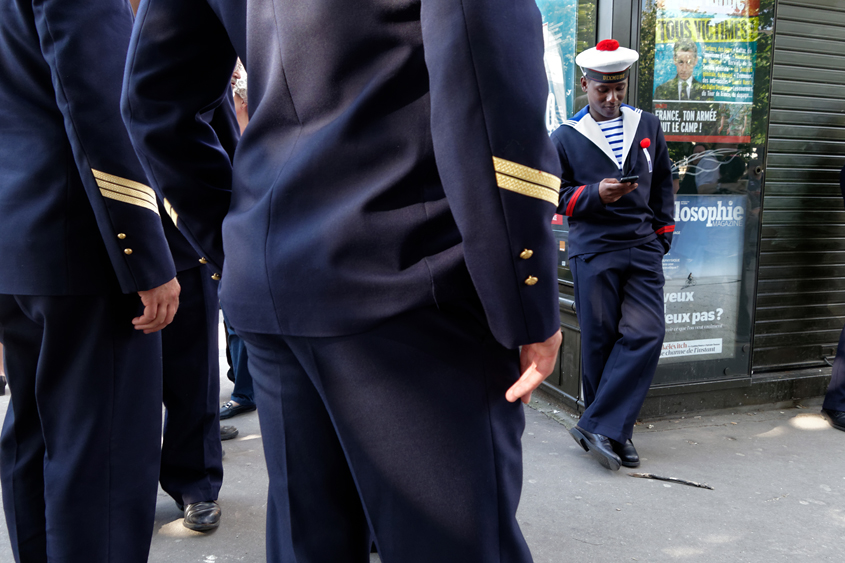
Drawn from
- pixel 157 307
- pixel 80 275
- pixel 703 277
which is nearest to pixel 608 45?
pixel 703 277

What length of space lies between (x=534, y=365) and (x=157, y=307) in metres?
1.40

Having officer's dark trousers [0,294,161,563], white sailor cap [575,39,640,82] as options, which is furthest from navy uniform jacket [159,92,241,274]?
white sailor cap [575,39,640,82]

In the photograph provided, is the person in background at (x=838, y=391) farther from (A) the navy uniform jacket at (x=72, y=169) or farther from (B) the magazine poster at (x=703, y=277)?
(A) the navy uniform jacket at (x=72, y=169)

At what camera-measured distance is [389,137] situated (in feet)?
3.94

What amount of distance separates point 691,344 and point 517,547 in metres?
3.85

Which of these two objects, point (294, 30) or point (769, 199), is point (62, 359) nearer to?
point (294, 30)

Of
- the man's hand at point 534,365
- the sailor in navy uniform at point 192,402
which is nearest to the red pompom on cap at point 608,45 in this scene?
the sailor in navy uniform at point 192,402

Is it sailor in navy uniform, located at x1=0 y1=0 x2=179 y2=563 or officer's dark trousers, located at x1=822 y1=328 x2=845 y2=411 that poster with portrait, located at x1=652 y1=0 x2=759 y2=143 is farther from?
sailor in navy uniform, located at x1=0 y1=0 x2=179 y2=563

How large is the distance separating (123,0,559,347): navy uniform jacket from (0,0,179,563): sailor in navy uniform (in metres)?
0.96

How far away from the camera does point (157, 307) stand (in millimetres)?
2215

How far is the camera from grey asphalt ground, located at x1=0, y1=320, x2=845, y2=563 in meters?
3.01

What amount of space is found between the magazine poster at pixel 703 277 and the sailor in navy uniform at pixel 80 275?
11.3 feet

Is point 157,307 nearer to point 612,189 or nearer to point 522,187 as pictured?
point 522,187

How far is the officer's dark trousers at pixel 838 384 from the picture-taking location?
466 centimetres
